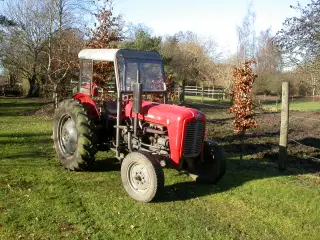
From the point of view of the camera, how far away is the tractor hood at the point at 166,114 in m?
5.48

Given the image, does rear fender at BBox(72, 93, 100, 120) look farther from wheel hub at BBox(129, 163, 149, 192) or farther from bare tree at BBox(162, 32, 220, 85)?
bare tree at BBox(162, 32, 220, 85)

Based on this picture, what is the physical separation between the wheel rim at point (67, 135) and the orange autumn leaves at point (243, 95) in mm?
3671

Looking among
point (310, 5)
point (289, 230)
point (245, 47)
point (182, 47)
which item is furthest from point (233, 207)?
point (182, 47)

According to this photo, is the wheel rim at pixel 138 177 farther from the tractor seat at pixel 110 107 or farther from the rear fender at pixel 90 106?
the rear fender at pixel 90 106

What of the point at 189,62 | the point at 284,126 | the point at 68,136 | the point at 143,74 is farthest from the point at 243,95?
the point at 189,62

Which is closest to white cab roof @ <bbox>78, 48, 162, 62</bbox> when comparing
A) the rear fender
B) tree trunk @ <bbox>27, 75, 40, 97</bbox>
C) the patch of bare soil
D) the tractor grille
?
the rear fender

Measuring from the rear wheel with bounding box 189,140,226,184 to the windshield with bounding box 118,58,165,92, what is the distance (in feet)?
4.64

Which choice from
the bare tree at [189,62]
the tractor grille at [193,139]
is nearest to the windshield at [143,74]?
the tractor grille at [193,139]

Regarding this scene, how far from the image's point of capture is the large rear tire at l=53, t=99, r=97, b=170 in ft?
20.6

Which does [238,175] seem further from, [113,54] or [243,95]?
[113,54]

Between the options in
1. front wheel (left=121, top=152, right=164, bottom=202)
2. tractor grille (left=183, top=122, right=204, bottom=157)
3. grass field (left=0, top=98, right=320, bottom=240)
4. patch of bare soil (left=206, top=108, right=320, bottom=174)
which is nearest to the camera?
grass field (left=0, top=98, right=320, bottom=240)

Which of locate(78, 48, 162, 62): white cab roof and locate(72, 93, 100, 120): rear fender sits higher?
locate(78, 48, 162, 62): white cab roof

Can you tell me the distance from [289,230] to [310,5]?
904 cm

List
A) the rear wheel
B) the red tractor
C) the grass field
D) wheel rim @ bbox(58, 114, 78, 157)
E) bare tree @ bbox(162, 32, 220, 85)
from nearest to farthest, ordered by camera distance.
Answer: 1. the grass field
2. the red tractor
3. the rear wheel
4. wheel rim @ bbox(58, 114, 78, 157)
5. bare tree @ bbox(162, 32, 220, 85)
